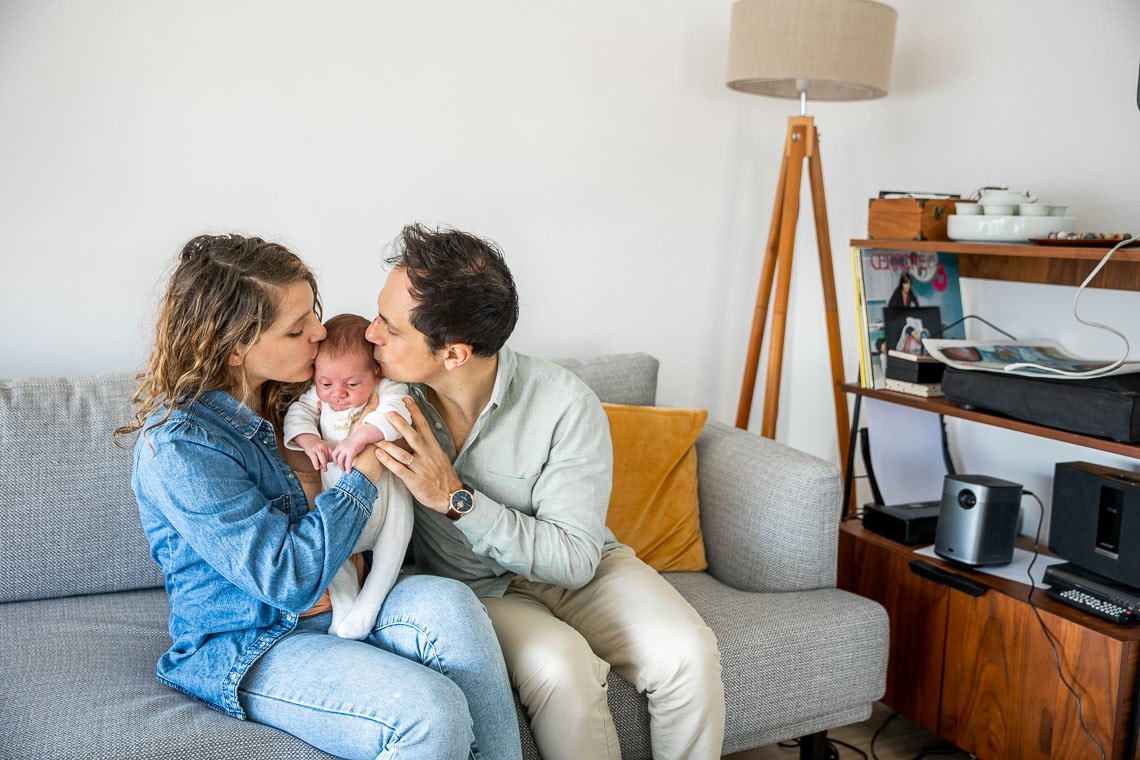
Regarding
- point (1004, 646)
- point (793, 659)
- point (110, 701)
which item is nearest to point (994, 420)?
point (1004, 646)

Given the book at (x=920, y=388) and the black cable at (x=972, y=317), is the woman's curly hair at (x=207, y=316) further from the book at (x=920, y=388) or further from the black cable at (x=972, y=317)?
the black cable at (x=972, y=317)

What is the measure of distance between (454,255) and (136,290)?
3.28 ft

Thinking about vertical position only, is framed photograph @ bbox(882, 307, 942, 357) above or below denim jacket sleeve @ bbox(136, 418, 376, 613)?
above

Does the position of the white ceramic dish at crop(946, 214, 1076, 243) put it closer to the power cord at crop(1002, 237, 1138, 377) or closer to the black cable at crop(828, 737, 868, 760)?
the power cord at crop(1002, 237, 1138, 377)

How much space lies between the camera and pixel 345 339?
1.60 metres

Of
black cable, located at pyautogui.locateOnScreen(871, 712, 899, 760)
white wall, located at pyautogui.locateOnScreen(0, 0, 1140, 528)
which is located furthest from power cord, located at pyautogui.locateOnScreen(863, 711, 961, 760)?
white wall, located at pyautogui.locateOnScreen(0, 0, 1140, 528)

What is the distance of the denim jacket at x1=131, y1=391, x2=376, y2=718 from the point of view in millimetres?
1388

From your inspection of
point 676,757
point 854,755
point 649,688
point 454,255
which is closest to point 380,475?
point 454,255

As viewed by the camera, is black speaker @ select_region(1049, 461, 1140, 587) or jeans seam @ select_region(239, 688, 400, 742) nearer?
jeans seam @ select_region(239, 688, 400, 742)

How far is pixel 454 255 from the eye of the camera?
1586mm

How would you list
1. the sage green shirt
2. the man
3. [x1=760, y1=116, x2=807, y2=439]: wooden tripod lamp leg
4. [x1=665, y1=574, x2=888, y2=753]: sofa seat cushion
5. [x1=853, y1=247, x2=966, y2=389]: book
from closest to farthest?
the man < the sage green shirt < [x1=665, y1=574, x2=888, y2=753]: sofa seat cushion < [x1=853, y1=247, x2=966, y2=389]: book < [x1=760, y1=116, x2=807, y2=439]: wooden tripod lamp leg

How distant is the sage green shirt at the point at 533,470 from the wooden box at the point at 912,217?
914 mm

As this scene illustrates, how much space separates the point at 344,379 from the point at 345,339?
0.21 feet

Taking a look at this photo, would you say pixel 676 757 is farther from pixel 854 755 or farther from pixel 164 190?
pixel 164 190
